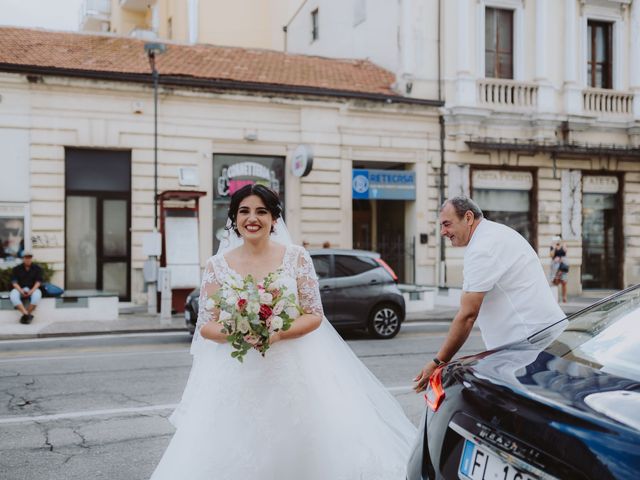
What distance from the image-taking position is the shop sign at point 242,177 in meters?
18.8

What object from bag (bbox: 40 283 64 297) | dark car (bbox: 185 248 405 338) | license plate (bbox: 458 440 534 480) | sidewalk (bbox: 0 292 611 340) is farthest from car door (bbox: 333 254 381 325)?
license plate (bbox: 458 440 534 480)

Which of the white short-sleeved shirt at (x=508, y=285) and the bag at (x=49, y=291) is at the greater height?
the white short-sleeved shirt at (x=508, y=285)

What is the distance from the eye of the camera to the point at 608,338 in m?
2.68

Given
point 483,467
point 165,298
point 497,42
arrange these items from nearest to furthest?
point 483,467 < point 165,298 < point 497,42

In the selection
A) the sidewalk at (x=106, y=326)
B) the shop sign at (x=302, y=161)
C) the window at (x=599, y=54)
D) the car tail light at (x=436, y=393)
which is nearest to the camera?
the car tail light at (x=436, y=393)

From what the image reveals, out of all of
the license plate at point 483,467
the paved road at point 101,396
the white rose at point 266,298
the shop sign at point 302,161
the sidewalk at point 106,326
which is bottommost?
the sidewalk at point 106,326

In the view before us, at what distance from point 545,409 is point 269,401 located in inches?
76.5

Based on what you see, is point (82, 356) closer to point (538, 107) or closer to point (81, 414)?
point (81, 414)

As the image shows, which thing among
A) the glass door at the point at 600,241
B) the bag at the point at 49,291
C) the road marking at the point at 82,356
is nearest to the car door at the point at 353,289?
the road marking at the point at 82,356

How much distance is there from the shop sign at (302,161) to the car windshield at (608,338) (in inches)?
596

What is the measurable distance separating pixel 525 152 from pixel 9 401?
18.4 meters

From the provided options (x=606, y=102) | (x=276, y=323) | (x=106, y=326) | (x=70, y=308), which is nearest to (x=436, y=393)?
(x=276, y=323)

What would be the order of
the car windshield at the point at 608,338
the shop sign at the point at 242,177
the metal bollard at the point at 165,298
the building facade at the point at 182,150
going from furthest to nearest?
the shop sign at the point at 242,177 → the building facade at the point at 182,150 → the metal bollard at the point at 165,298 → the car windshield at the point at 608,338

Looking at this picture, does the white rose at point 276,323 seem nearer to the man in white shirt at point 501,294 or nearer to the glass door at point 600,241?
the man in white shirt at point 501,294
